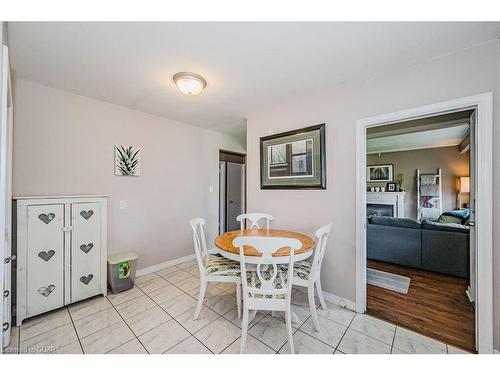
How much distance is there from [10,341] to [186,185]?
2.36 m

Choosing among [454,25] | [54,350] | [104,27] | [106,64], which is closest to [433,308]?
[454,25]

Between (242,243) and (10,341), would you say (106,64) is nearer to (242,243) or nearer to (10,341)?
(242,243)

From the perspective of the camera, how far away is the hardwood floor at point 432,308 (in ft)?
5.58

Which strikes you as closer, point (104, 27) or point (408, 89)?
point (104, 27)

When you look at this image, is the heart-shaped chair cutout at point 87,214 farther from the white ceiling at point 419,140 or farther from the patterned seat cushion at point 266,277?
the white ceiling at point 419,140

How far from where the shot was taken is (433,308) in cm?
205

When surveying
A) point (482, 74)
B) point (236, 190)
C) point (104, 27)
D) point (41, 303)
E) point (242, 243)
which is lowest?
point (41, 303)

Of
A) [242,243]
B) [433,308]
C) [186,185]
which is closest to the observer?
[242,243]

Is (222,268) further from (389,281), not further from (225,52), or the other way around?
(389,281)

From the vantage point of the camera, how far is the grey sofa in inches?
106

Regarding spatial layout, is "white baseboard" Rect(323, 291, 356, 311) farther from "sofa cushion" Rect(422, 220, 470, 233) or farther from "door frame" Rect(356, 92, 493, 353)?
"sofa cushion" Rect(422, 220, 470, 233)

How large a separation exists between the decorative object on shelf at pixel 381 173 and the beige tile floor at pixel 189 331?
5311 mm

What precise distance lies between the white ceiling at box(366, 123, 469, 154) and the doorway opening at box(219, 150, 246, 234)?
277 cm

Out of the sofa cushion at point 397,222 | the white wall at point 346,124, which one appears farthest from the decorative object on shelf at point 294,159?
the sofa cushion at point 397,222
